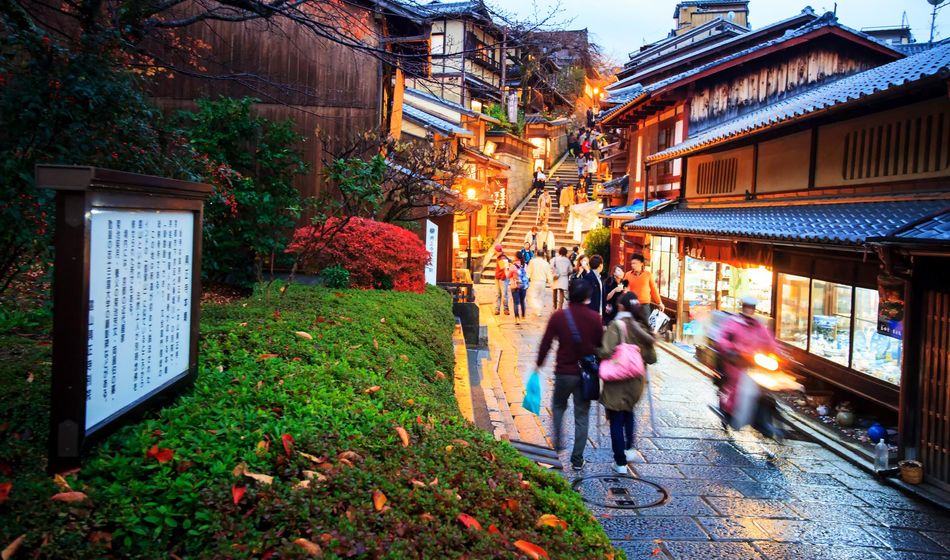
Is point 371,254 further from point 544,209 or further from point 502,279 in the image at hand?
point 544,209

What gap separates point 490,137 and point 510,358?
1173 inches

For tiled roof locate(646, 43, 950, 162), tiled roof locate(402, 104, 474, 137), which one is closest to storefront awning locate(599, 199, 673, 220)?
tiled roof locate(646, 43, 950, 162)

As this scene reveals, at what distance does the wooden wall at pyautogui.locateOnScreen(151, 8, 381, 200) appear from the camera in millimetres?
17484

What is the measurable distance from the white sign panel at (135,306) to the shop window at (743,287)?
13.0 metres

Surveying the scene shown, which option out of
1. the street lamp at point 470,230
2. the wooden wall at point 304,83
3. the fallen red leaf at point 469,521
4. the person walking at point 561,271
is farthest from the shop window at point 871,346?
the street lamp at point 470,230

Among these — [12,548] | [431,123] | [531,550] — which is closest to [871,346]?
[531,550]

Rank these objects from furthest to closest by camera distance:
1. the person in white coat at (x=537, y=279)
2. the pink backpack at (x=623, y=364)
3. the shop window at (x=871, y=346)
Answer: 1. the person in white coat at (x=537, y=279)
2. the shop window at (x=871, y=346)
3. the pink backpack at (x=623, y=364)

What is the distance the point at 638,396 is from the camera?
8.31m

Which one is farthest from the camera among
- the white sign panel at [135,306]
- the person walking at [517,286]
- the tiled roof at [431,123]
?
the tiled roof at [431,123]

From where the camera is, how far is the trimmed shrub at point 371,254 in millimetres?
13461

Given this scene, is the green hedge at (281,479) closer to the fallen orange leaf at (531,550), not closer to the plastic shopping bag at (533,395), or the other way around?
the fallen orange leaf at (531,550)

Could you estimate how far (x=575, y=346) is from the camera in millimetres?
8219

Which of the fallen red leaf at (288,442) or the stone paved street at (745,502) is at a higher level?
the fallen red leaf at (288,442)

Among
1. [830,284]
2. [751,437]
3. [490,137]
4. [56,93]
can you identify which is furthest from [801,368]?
[490,137]
